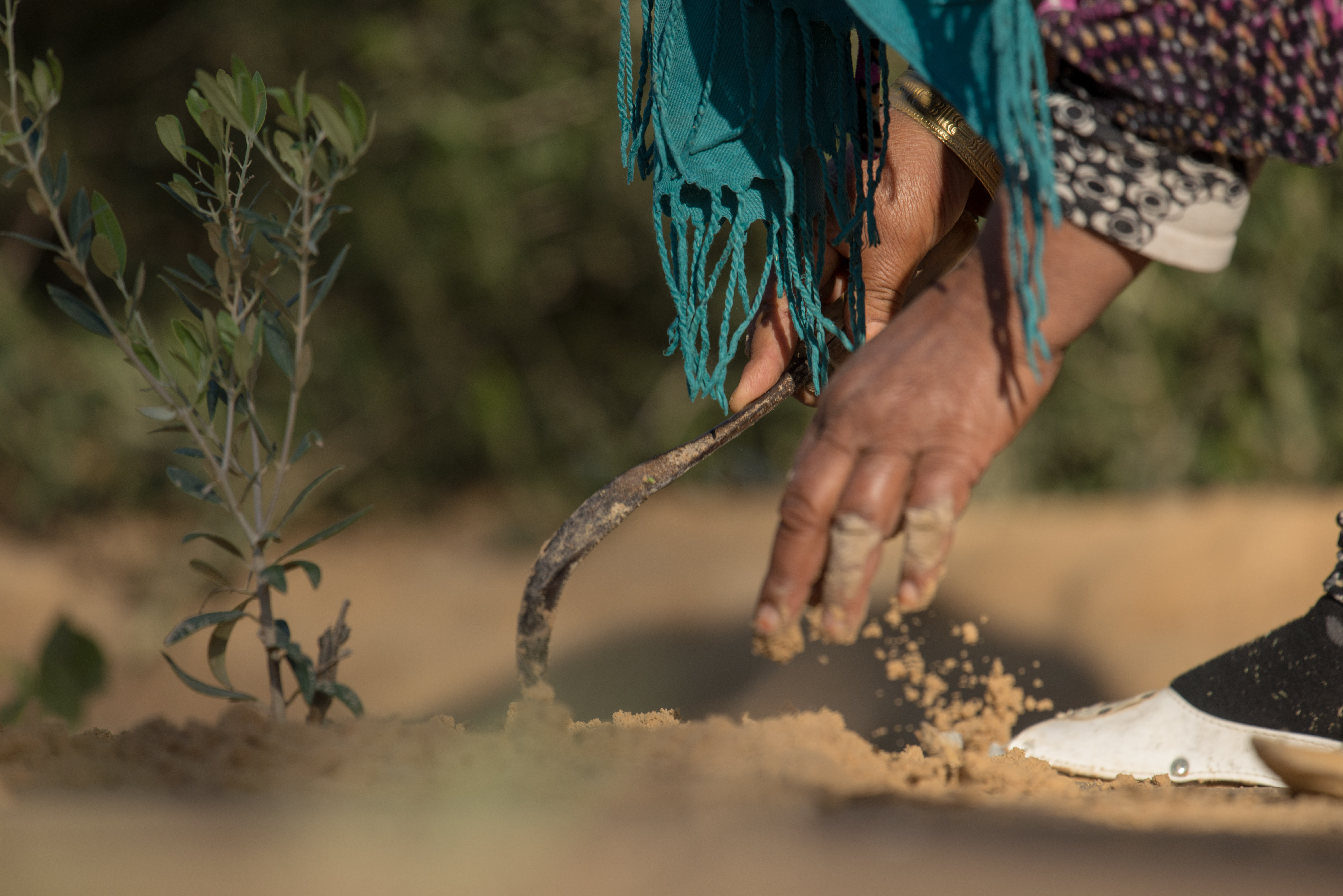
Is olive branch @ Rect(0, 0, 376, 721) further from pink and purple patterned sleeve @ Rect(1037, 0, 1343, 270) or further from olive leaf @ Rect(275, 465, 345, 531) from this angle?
pink and purple patterned sleeve @ Rect(1037, 0, 1343, 270)

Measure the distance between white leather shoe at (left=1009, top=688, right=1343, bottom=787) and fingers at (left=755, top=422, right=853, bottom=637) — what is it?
60 centimetres

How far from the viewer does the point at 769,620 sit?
3.05 ft

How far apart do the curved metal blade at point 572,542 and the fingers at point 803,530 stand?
9.8 inches

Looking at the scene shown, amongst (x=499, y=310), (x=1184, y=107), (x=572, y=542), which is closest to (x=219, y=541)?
(x=572, y=542)

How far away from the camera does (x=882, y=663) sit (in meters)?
2.46

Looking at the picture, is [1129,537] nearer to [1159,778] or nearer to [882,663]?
[882,663]

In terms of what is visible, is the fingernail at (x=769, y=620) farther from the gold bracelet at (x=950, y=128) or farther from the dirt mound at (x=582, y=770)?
the gold bracelet at (x=950, y=128)

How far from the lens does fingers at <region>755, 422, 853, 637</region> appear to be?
920 mm

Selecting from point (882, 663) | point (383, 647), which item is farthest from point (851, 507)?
point (383, 647)

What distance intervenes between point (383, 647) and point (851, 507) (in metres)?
2.67

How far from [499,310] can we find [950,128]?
324 cm

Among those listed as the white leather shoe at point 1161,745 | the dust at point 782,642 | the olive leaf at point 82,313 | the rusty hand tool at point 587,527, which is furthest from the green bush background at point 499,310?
the dust at point 782,642

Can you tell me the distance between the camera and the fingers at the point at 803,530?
3.02ft

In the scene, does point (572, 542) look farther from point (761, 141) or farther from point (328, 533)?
point (761, 141)
